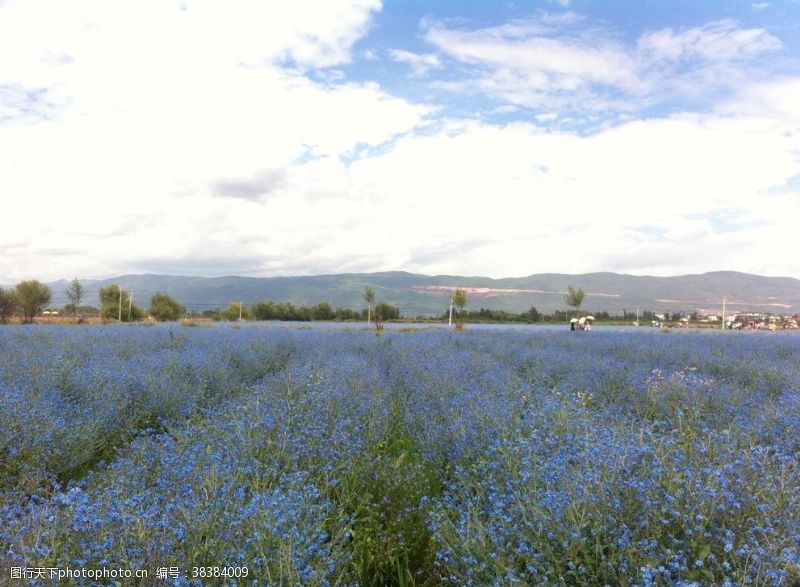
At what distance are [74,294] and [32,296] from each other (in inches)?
381

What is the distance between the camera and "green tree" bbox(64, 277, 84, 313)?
49625 millimetres

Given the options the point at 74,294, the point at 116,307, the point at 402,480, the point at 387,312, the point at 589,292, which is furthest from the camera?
the point at 589,292

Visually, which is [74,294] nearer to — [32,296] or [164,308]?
[164,308]

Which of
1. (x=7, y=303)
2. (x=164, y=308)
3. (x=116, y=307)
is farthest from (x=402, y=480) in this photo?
(x=164, y=308)

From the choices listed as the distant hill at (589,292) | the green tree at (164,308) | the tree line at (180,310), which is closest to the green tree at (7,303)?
the tree line at (180,310)

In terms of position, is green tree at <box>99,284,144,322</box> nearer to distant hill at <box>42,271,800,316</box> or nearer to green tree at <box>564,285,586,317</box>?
green tree at <box>564,285,586,317</box>

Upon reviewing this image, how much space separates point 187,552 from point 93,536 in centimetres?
41

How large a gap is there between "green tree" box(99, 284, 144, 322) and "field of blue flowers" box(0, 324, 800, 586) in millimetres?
43243

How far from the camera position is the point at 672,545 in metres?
2.18

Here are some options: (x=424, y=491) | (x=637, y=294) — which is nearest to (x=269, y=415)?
(x=424, y=491)

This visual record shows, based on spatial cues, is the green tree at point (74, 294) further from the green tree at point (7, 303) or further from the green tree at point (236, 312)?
the green tree at point (236, 312)

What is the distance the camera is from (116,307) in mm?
46500

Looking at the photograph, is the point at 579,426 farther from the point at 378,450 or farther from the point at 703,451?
the point at 378,450

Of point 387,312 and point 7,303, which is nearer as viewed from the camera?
point 7,303
